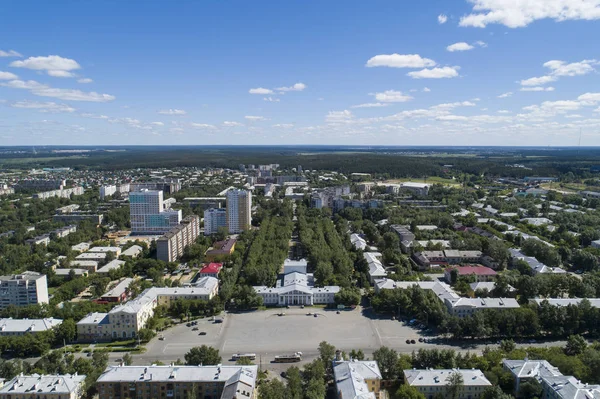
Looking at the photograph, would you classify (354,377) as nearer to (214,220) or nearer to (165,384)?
(165,384)

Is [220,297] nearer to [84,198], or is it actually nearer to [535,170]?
[84,198]

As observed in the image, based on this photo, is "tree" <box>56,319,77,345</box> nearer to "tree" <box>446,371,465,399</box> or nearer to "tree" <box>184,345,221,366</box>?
"tree" <box>184,345,221,366</box>

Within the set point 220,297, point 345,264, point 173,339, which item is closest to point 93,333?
point 173,339

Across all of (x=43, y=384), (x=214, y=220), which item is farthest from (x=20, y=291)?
(x=214, y=220)

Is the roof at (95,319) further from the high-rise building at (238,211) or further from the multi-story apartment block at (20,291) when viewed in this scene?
the high-rise building at (238,211)

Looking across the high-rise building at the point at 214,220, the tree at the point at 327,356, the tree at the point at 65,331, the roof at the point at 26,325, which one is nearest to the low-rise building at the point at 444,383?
the tree at the point at 327,356
